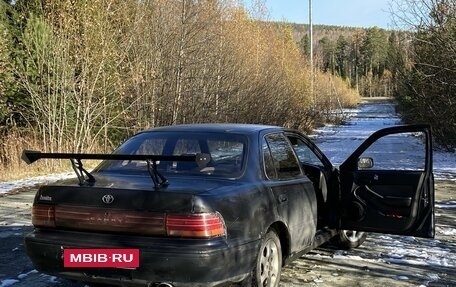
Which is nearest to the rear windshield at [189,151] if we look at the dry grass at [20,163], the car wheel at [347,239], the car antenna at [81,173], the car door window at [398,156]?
the car antenna at [81,173]

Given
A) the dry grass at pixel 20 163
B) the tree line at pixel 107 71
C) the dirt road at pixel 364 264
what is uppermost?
the tree line at pixel 107 71

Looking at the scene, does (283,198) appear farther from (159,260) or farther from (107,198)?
(107,198)

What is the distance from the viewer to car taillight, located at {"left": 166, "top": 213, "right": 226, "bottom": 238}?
152 inches

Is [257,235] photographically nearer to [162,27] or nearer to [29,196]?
[29,196]

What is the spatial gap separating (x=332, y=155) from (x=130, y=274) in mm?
15455

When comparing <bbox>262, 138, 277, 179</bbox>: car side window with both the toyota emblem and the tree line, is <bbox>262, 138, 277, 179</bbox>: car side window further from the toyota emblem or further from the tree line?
the tree line

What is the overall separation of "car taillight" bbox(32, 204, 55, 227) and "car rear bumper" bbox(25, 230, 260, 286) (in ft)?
0.33

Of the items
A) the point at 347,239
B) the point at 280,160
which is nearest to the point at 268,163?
the point at 280,160

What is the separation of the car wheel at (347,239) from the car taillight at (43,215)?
337 cm

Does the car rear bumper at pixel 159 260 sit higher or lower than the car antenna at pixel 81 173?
lower

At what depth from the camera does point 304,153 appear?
6.17 meters

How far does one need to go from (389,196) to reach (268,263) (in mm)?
1786

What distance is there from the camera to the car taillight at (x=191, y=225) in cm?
387

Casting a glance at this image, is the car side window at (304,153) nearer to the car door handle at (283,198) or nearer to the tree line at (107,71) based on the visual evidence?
the car door handle at (283,198)
